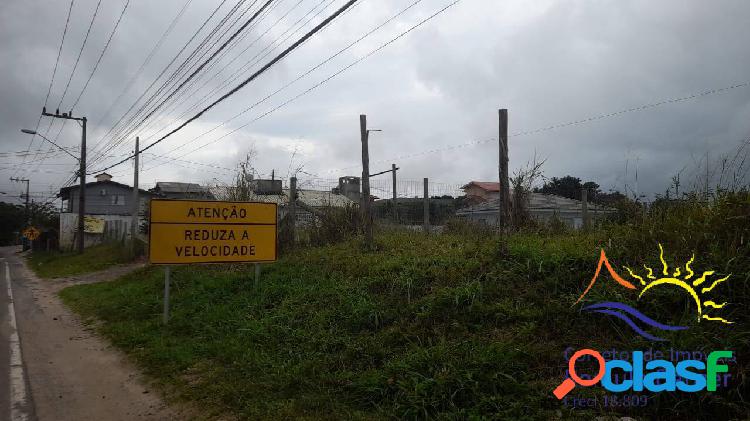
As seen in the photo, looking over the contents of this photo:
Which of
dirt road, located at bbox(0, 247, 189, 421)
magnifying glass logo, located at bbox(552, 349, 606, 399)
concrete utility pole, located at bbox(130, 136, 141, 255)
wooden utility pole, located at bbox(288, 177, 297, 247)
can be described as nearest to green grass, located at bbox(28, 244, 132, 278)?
concrete utility pole, located at bbox(130, 136, 141, 255)

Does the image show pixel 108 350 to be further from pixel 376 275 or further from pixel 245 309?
pixel 376 275

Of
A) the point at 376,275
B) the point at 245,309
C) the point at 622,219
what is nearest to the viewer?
the point at 622,219

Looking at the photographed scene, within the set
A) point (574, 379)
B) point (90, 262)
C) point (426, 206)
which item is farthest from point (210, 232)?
point (90, 262)

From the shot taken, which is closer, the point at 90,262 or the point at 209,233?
the point at 209,233

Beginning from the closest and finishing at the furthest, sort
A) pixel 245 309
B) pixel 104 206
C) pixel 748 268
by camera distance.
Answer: pixel 748 268 → pixel 245 309 → pixel 104 206

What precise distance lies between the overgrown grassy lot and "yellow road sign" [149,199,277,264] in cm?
129

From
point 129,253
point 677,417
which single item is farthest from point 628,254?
point 129,253

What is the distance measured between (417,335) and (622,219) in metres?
3.57

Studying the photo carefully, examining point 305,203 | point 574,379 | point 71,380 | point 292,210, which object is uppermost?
point 305,203

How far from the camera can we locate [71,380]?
5797mm

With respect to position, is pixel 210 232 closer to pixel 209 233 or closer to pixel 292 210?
pixel 209 233

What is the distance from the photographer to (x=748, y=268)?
13.2 ft

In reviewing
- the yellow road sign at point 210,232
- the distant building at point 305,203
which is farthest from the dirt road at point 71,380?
the distant building at point 305,203

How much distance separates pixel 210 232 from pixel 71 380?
11.8 feet
